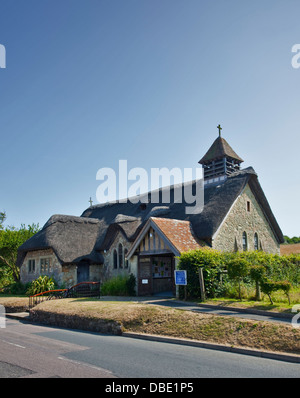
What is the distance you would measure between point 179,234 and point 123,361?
12.1 metres

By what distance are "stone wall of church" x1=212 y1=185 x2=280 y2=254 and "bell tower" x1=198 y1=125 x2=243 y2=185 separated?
10.1 feet

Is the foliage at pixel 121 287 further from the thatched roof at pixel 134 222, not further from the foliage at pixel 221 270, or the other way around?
the foliage at pixel 221 270

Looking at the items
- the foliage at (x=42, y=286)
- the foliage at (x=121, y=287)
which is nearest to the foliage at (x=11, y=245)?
the foliage at (x=42, y=286)

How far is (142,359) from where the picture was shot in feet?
27.3

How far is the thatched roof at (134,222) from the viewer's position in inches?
878

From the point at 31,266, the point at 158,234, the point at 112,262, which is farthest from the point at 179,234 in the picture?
the point at 31,266

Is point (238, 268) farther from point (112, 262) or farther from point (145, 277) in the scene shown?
point (112, 262)

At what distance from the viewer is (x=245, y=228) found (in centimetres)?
2467

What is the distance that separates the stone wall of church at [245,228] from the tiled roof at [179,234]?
5.71 feet

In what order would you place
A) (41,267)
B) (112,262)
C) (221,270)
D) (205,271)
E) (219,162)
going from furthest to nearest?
(219,162), (41,267), (112,262), (221,270), (205,271)

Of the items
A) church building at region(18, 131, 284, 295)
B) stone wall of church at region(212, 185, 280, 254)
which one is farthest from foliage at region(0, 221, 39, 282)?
stone wall of church at region(212, 185, 280, 254)

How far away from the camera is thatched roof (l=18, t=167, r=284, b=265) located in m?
22.3

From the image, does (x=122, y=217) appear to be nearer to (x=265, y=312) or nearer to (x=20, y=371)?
(x=265, y=312)

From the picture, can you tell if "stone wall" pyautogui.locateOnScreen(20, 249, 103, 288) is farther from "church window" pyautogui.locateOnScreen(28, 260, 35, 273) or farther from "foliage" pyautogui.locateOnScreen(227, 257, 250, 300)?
"foliage" pyautogui.locateOnScreen(227, 257, 250, 300)
